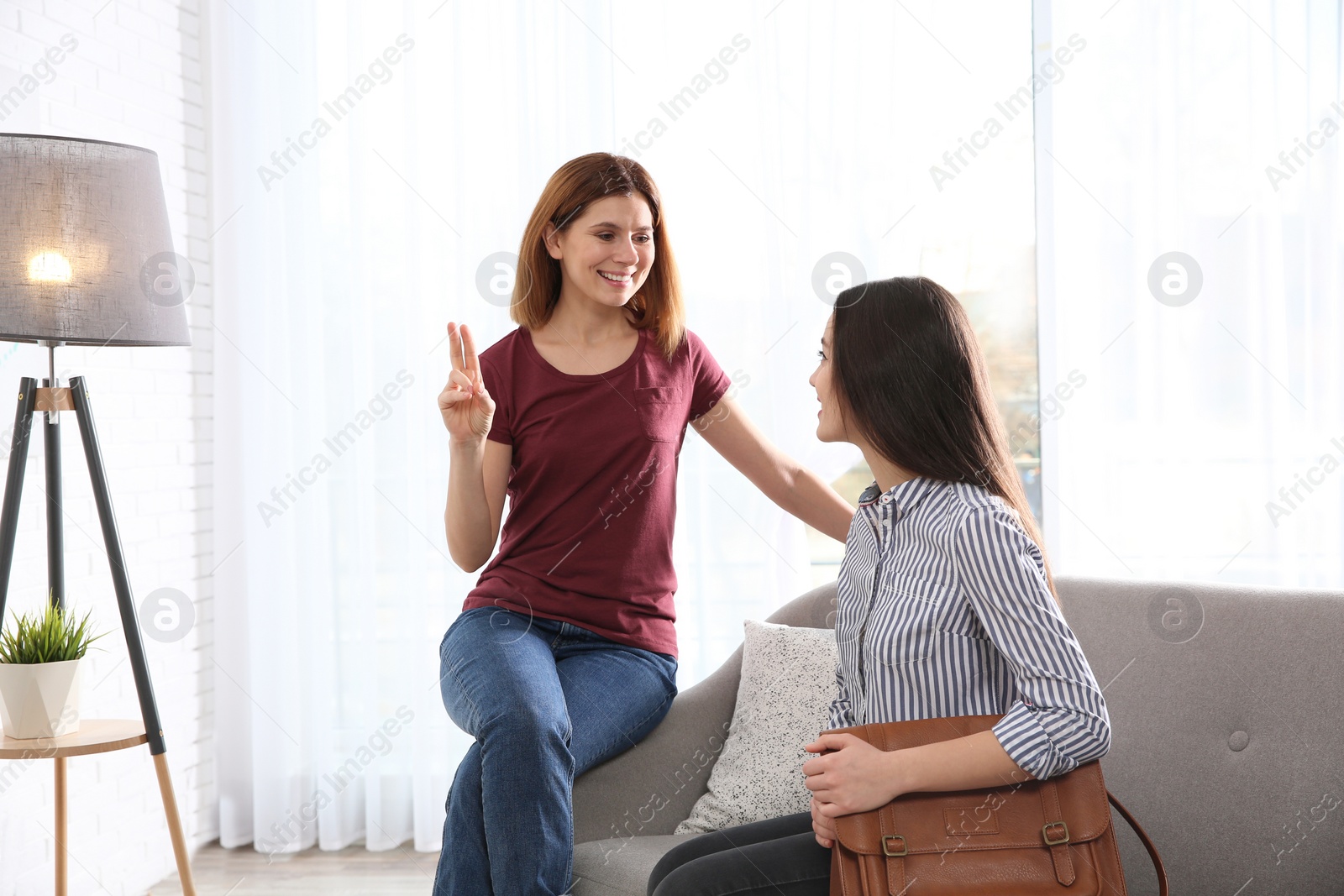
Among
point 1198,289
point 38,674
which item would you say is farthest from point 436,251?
point 1198,289

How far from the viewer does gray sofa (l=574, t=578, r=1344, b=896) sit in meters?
1.41

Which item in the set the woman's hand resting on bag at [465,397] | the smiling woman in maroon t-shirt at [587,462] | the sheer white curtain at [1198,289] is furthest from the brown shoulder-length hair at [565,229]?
the sheer white curtain at [1198,289]

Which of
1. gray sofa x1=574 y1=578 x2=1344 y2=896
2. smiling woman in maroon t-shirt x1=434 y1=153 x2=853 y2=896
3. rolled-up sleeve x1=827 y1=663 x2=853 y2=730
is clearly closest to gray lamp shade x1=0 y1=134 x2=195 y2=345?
smiling woman in maroon t-shirt x1=434 y1=153 x2=853 y2=896

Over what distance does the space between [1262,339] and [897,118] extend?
106cm

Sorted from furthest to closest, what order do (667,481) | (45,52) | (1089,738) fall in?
(45,52) < (667,481) < (1089,738)

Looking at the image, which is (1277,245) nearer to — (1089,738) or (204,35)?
(1089,738)

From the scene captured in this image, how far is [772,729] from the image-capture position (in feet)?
5.74

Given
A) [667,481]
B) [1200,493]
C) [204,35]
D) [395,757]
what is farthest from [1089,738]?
[204,35]

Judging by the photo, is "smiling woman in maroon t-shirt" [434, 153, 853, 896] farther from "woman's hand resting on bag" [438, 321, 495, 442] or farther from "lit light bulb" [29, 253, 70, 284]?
"lit light bulb" [29, 253, 70, 284]

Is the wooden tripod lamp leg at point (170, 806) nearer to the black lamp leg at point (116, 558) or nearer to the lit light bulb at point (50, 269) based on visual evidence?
the black lamp leg at point (116, 558)

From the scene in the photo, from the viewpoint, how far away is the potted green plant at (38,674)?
1803 mm

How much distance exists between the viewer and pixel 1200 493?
260cm

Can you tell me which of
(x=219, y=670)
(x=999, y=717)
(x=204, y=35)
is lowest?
(x=219, y=670)

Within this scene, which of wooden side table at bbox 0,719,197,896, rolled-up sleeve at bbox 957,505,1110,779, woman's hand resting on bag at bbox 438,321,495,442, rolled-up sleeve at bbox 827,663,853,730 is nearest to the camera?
rolled-up sleeve at bbox 957,505,1110,779
